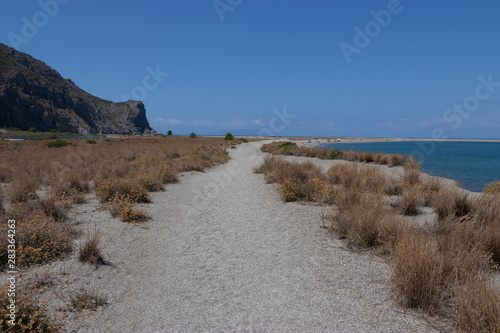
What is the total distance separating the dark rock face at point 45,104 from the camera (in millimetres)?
88625

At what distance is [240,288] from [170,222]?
360cm

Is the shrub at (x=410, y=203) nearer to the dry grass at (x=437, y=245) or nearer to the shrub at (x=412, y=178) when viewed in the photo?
the dry grass at (x=437, y=245)

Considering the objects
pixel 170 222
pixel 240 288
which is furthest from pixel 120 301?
pixel 170 222

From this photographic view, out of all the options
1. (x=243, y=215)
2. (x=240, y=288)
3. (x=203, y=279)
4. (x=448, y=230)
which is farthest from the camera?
(x=243, y=215)

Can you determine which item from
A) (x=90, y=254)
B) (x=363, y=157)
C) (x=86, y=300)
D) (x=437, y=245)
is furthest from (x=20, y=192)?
(x=363, y=157)

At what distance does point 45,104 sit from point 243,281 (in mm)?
126674

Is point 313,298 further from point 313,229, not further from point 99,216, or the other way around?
point 99,216

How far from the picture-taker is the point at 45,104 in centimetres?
10031

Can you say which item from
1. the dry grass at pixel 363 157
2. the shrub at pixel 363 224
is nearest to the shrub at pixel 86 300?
the shrub at pixel 363 224

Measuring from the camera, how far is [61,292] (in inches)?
128

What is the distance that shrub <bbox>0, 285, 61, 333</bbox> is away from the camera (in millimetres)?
2551

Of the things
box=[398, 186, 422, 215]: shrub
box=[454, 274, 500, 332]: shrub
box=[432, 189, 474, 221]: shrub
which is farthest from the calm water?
box=[454, 274, 500, 332]: shrub

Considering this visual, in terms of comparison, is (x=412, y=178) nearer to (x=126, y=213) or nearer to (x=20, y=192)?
(x=126, y=213)

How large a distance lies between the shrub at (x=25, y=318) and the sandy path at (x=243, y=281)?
0.38 m
